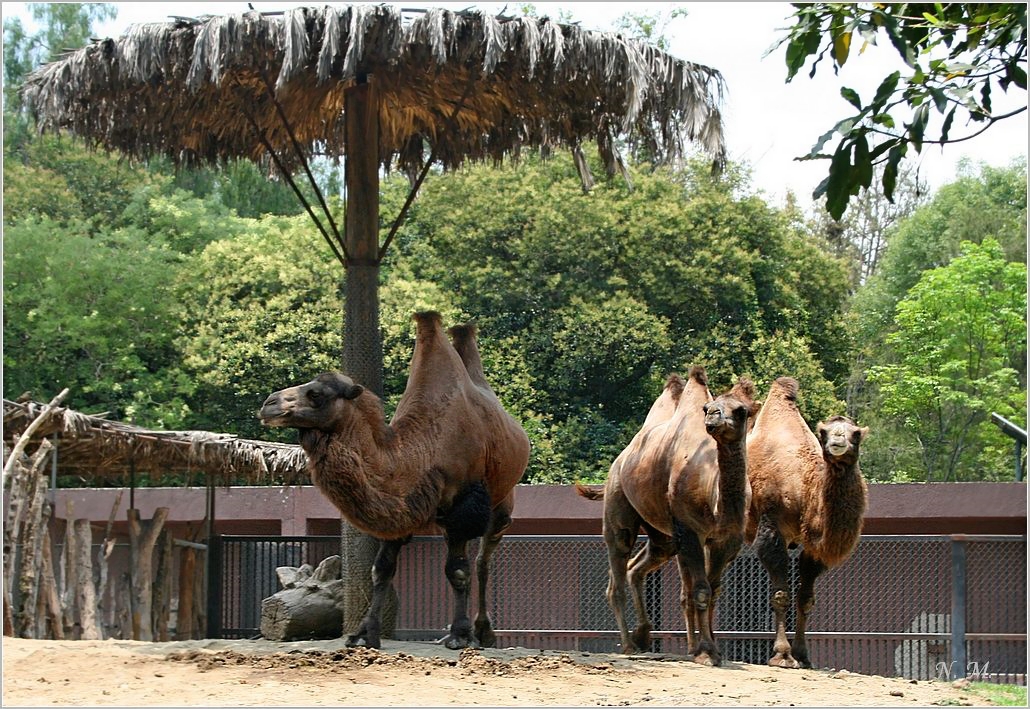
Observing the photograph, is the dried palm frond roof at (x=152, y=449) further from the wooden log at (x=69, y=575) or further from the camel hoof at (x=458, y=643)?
the camel hoof at (x=458, y=643)

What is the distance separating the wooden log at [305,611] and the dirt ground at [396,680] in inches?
48.7

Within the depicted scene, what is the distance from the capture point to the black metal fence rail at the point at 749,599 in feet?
42.8

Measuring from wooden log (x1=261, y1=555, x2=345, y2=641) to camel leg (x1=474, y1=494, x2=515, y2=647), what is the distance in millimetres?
1184

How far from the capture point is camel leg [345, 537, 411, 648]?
941 cm

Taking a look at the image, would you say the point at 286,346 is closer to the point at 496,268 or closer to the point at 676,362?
the point at 496,268

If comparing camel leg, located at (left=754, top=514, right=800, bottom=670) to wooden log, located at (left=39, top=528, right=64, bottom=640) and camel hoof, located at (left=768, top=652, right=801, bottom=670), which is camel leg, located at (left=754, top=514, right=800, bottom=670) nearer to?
camel hoof, located at (left=768, top=652, right=801, bottom=670)

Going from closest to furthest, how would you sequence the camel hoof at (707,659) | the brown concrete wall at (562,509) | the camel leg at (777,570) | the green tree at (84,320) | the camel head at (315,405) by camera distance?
1. the camel head at (315,405)
2. the camel hoof at (707,659)
3. the camel leg at (777,570)
4. the brown concrete wall at (562,509)
5. the green tree at (84,320)

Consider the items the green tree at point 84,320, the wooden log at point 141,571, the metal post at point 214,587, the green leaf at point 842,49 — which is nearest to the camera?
the green leaf at point 842,49

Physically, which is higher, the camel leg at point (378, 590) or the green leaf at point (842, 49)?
the green leaf at point (842, 49)

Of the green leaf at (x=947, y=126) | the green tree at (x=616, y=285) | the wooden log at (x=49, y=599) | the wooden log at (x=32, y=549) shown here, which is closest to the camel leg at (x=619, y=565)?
the wooden log at (x=32, y=549)

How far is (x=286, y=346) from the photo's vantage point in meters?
25.3

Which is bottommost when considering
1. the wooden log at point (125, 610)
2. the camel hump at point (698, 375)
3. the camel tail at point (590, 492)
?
the wooden log at point (125, 610)

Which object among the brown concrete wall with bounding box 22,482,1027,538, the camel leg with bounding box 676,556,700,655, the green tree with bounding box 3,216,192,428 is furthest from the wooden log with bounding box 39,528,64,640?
the green tree with bounding box 3,216,192,428

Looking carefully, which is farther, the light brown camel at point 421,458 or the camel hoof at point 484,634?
the camel hoof at point 484,634
